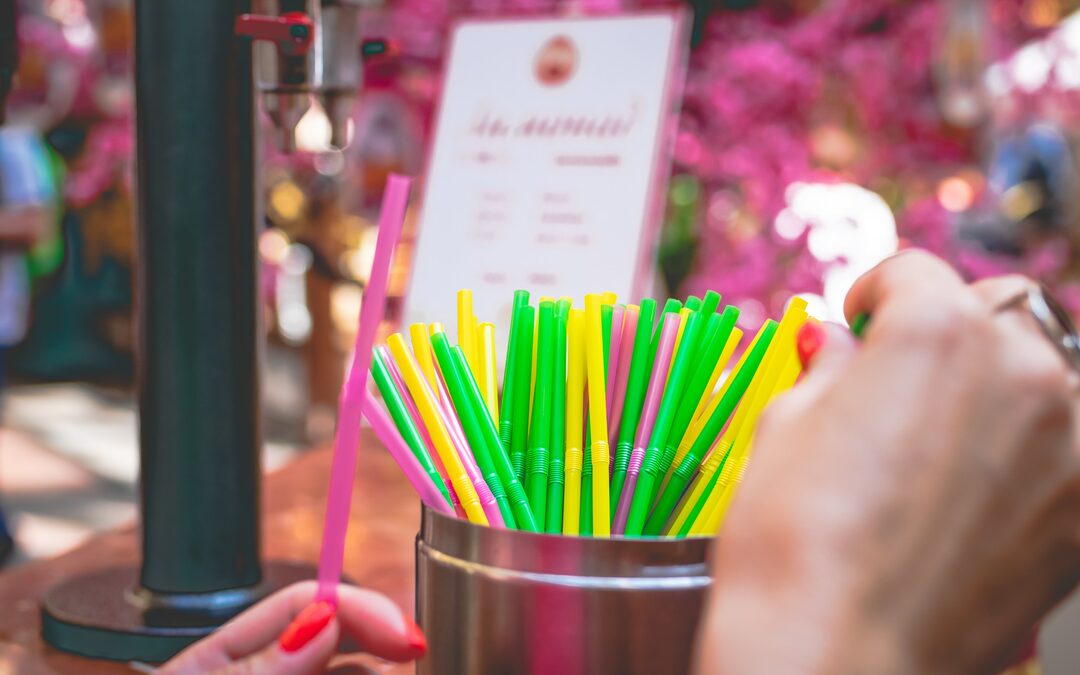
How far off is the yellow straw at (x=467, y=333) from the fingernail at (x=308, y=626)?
112 mm

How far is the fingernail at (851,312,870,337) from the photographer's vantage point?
0.35 m

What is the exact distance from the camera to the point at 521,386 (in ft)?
1.48

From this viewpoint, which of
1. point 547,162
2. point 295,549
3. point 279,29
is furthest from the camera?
point 547,162

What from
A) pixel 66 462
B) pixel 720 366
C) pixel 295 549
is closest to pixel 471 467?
pixel 720 366

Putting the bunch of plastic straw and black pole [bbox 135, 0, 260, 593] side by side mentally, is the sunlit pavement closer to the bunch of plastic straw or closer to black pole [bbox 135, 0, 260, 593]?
black pole [bbox 135, 0, 260, 593]

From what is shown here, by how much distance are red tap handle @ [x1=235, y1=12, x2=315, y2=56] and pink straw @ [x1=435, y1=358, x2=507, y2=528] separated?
0.29 m

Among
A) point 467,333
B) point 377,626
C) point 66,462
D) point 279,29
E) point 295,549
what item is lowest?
point 66,462

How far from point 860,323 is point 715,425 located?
3.6 inches

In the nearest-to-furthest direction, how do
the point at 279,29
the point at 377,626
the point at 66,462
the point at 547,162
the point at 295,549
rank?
the point at 377,626 → the point at 279,29 → the point at 295,549 → the point at 547,162 → the point at 66,462

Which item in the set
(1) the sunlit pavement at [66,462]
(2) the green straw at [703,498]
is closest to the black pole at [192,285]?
(2) the green straw at [703,498]

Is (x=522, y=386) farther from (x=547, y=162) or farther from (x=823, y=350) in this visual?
(x=547, y=162)

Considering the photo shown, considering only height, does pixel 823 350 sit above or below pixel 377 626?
above

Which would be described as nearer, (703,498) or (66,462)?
(703,498)

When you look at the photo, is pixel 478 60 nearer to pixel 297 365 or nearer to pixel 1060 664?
pixel 1060 664
